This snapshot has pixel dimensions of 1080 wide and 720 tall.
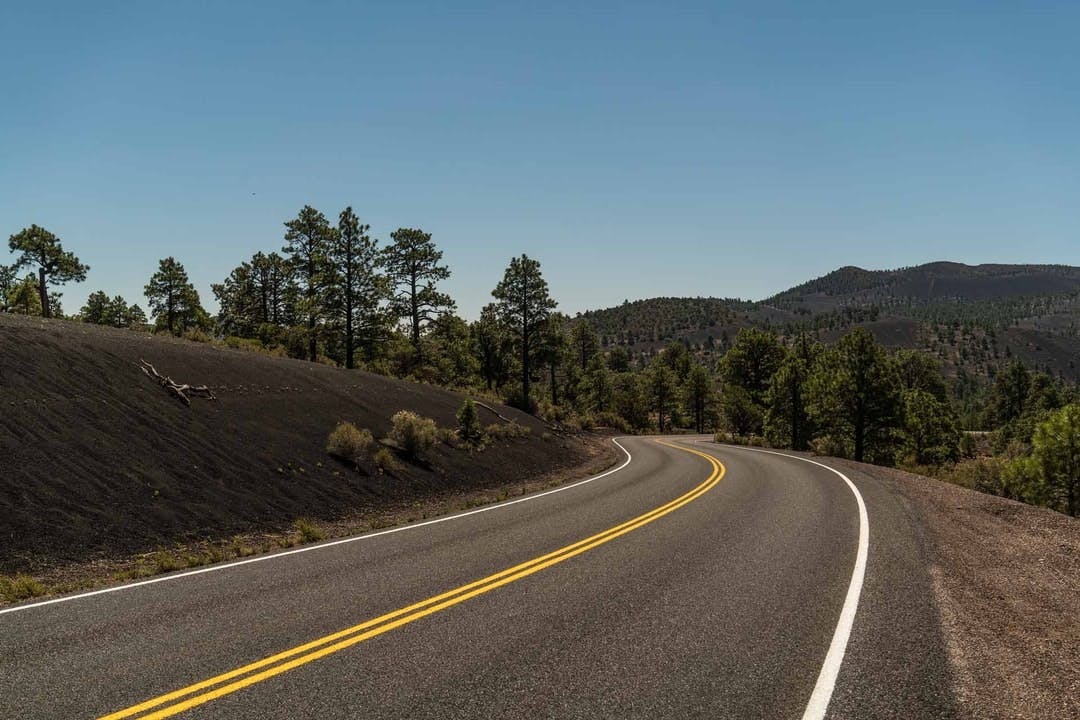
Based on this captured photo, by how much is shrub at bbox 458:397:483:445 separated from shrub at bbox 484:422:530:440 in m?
1.13

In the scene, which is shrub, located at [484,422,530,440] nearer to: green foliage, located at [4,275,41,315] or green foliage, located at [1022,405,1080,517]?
green foliage, located at [1022,405,1080,517]

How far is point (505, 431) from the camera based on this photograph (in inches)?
1079

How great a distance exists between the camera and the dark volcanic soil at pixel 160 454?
10.1 metres

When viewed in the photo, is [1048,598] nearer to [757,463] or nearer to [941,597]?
[941,597]

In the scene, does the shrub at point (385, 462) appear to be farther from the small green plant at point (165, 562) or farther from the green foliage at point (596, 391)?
the green foliage at point (596, 391)

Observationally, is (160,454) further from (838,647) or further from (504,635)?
(838,647)

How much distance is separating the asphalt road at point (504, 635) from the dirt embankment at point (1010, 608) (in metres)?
0.27

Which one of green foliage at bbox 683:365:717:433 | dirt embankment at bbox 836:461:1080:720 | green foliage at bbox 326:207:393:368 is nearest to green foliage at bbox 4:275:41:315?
green foliage at bbox 326:207:393:368

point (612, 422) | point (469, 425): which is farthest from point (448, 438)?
point (612, 422)

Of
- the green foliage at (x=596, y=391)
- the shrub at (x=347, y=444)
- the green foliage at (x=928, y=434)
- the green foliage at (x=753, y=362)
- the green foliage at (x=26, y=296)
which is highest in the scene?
the green foliage at (x=26, y=296)

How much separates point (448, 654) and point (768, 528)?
7.80 metres

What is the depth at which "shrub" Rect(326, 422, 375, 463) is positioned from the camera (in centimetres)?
1752

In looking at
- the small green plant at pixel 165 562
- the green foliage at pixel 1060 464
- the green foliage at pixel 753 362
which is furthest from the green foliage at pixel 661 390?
the small green plant at pixel 165 562

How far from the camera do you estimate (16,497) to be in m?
9.80
